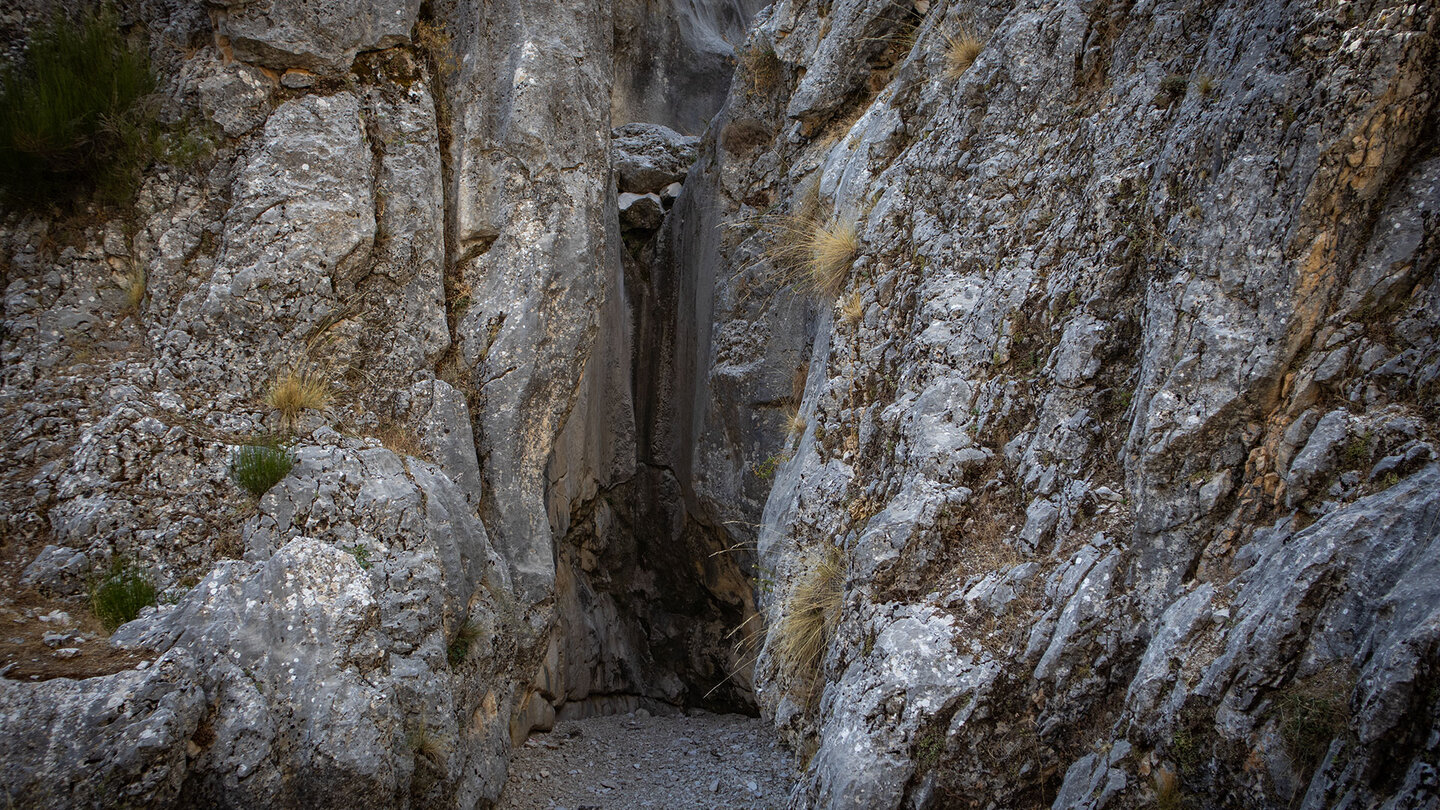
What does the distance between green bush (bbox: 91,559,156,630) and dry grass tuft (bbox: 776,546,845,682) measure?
3.90 meters

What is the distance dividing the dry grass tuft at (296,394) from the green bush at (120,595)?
4.40 feet

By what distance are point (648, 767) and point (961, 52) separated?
22.9 ft

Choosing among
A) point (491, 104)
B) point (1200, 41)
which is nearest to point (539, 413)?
point (491, 104)

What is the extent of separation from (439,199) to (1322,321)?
6308mm

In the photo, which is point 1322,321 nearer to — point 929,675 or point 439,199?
point 929,675

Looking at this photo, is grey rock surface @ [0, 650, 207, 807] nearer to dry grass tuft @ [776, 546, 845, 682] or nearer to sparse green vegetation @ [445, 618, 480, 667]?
sparse green vegetation @ [445, 618, 480, 667]

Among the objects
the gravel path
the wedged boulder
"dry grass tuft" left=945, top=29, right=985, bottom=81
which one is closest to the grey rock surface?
the gravel path

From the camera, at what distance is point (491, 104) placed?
751cm

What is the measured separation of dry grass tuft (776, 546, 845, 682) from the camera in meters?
5.22

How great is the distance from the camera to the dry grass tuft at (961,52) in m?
6.04

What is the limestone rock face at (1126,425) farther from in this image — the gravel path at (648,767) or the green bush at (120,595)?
the green bush at (120,595)

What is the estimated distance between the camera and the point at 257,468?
17.1 ft

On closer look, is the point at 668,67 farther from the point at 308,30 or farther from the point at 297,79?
the point at 297,79

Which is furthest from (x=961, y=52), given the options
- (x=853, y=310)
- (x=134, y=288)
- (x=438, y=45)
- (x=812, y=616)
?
(x=134, y=288)
